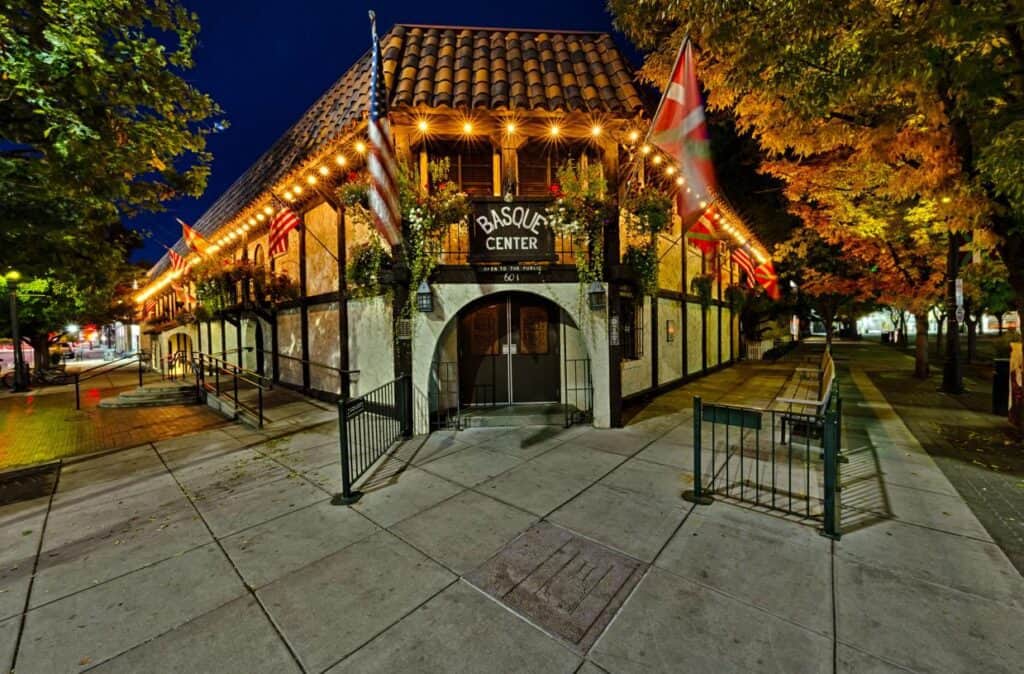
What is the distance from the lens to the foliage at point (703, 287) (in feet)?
43.7

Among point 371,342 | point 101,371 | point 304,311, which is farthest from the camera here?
point 101,371

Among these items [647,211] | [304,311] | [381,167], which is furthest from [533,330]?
[304,311]

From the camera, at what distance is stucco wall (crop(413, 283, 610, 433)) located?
7.26m

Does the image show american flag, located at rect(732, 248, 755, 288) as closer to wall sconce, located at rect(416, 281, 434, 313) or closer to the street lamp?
wall sconce, located at rect(416, 281, 434, 313)

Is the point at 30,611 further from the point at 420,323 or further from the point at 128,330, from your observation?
the point at 128,330

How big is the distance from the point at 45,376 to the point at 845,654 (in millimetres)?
27664

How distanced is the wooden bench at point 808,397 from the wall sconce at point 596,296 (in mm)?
3136

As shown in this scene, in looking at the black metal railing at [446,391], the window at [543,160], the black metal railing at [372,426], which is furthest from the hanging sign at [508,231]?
the black metal railing at [372,426]

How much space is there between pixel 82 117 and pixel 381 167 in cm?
366

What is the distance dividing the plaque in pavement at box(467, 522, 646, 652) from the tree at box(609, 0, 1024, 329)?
6.14 metres

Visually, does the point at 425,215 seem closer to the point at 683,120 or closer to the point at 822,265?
the point at 683,120

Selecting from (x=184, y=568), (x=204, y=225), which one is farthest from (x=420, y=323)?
(x=204, y=225)

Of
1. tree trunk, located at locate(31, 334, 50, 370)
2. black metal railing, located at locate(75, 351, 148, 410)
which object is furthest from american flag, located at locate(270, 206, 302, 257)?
tree trunk, located at locate(31, 334, 50, 370)

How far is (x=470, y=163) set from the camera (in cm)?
823
